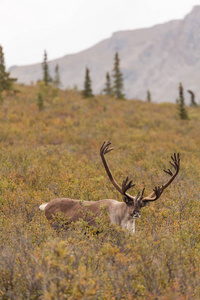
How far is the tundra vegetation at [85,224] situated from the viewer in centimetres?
354

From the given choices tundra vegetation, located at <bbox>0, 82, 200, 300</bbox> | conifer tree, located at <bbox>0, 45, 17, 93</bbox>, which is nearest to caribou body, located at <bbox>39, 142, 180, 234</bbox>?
tundra vegetation, located at <bbox>0, 82, 200, 300</bbox>

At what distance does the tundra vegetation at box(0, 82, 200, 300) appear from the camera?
3.54 meters

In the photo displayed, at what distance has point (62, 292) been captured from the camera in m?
3.26

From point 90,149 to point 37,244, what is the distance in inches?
402

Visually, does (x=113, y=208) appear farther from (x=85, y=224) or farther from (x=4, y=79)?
(x=4, y=79)

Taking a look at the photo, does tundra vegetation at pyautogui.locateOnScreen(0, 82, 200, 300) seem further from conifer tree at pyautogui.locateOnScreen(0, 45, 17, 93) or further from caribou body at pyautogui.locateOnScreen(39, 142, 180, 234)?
conifer tree at pyautogui.locateOnScreen(0, 45, 17, 93)

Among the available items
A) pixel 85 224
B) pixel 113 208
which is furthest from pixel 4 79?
Result: pixel 85 224

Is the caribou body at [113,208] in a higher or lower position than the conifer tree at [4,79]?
lower

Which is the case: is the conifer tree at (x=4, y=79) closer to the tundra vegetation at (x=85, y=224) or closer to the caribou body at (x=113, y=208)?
the tundra vegetation at (x=85, y=224)

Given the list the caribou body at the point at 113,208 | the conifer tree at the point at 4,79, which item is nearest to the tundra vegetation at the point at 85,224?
the caribou body at the point at 113,208

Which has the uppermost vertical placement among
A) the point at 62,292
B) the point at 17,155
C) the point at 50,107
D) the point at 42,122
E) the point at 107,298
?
the point at 50,107

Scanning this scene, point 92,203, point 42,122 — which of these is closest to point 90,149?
point 42,122

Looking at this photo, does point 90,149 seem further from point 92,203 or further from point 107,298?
point 107,298

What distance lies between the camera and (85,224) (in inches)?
212
